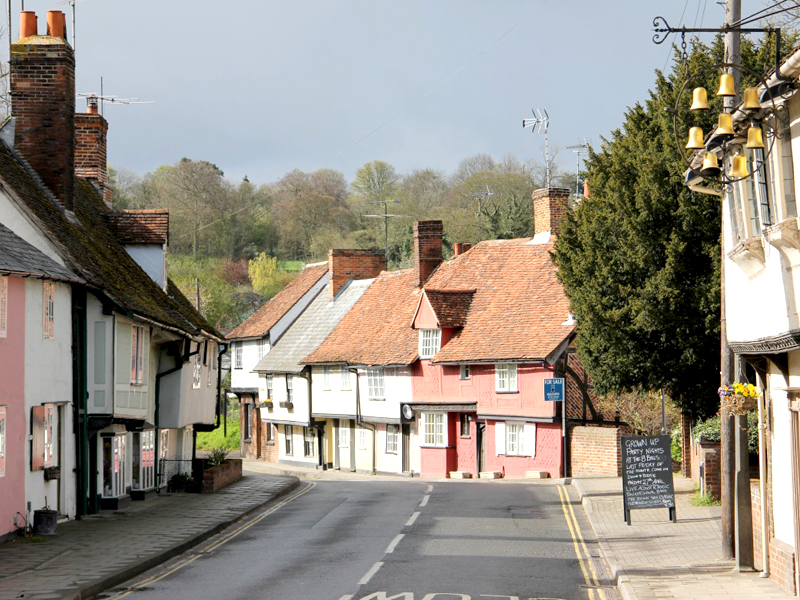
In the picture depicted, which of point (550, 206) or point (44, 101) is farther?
point (550, 206)

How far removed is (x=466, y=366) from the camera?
44562 millimetres

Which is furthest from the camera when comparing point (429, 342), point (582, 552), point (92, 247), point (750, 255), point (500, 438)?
point (429, 342)

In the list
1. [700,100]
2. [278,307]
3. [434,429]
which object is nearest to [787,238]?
[700,100]

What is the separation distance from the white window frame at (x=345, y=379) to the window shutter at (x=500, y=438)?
10.4 meters

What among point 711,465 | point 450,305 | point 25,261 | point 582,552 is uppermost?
point 450,305

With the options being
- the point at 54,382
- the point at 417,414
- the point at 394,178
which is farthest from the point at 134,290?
the point at 394,178

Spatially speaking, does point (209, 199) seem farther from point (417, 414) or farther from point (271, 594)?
point (271, 594)

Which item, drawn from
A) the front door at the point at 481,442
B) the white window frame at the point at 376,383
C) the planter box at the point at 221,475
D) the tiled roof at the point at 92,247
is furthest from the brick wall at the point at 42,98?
the white window frame at the point at 376,383

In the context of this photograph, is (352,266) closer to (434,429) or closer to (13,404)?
(434,429)

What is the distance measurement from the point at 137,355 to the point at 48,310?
18.0ft

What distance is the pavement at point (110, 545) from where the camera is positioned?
15539 mm

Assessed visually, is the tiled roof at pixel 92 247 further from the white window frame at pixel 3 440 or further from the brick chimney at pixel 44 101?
the white window frame at pixel 3 440

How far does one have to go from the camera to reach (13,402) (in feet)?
68.3

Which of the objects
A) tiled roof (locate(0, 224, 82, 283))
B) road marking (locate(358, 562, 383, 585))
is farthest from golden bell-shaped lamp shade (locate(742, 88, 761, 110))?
tiled roof (locate(0, 224, 82, 283))
